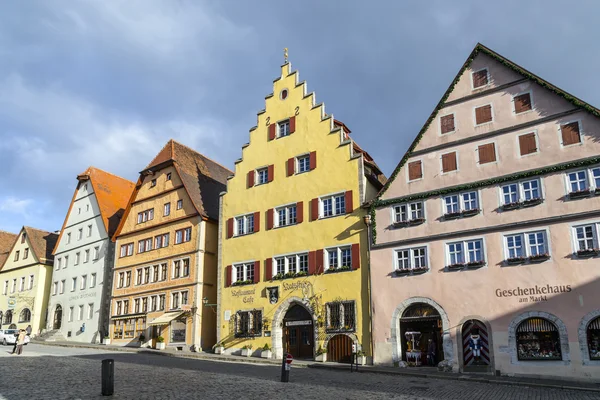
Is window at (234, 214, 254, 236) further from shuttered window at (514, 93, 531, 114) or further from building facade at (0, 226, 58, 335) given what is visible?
building facade at (0, 226, 58, 335)

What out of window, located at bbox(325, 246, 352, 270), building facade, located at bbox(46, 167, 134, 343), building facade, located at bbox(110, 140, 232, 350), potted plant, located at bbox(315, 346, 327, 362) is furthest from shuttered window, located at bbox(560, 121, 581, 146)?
building facade, located at bbox(46, 167, 134, 343)

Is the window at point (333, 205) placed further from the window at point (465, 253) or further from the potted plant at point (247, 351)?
the potted plant at point (247, 351)

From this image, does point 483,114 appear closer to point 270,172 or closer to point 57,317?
point 270,172

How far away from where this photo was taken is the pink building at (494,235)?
23062 millimetres

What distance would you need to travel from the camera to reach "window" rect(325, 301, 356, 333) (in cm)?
2917

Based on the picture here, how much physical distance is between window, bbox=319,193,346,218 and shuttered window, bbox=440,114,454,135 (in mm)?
6748

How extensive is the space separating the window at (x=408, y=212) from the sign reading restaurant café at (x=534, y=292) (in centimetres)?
566

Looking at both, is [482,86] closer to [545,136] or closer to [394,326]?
[545,136]

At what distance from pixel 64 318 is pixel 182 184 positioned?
18.2m

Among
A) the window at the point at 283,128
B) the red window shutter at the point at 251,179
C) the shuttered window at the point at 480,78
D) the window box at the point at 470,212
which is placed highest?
the window at the point at 283,128

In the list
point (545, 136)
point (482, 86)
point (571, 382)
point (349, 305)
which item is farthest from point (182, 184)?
point (571, 382)

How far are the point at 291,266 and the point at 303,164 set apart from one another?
250 inches

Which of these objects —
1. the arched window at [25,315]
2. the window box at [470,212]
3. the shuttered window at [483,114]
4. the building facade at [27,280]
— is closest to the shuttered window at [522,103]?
the shuttered window at [483,114]

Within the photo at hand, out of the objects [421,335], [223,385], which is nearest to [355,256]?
[421,335]
